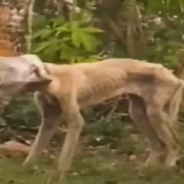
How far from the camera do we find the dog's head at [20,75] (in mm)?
4906

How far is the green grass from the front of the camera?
511 cm

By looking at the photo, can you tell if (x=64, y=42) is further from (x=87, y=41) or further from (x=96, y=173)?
(x=96, y=173)

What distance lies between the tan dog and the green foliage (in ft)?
0.51

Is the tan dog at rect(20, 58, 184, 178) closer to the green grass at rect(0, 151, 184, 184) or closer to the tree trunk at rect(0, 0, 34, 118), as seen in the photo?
the green grass at rect(0, 151, 184, 184)

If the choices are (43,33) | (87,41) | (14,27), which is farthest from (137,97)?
(14,27)

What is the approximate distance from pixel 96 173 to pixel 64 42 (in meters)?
0.98

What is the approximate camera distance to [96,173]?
5.32 metres

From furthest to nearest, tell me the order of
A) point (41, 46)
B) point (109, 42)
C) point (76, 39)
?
point (109, 42), point (41, 46), point (76, 39)

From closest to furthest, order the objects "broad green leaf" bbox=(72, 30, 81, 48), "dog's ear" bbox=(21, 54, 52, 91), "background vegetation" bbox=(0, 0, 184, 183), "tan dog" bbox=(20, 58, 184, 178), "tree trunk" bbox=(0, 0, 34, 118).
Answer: "dog's ear" bbox=(21, 54, 52, 91) → "tan dog" bbox=(20, 58, 184, 178) → "broad green leaf" bbox=(72, 30, 81, 48) → "background vegetation" bbox=(0, 0, 184, 183) → "tree trunk" bbox=(0, 0, 34, 118)

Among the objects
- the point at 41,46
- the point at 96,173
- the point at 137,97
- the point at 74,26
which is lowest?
the point at 96,173

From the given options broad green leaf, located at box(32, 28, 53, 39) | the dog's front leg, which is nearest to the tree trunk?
broad green leaf, located at box(32, 28, 53, 39)

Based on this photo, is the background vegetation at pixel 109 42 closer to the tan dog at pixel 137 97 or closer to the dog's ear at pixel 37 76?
the tan dog at pixel 137 97

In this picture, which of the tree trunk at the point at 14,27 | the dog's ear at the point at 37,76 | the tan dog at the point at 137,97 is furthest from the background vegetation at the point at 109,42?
the dog's ear at the point at 37,76

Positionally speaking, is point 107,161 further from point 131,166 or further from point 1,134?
point 1,134
